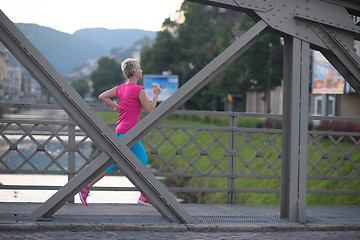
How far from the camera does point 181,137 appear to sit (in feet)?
113

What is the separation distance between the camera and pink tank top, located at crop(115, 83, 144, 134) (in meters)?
6.83

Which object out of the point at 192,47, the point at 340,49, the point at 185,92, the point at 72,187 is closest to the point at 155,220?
the point at 72,187

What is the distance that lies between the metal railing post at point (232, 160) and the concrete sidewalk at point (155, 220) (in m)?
0.71

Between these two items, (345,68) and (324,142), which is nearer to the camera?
(345,68)

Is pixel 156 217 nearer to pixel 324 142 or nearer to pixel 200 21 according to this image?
pixel 324 142

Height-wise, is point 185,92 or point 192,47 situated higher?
point 192,47

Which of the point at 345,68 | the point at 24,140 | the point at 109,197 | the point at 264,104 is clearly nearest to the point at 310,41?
the point at 345,68

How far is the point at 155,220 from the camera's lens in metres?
6.28

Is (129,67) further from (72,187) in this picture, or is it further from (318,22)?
(318,22)

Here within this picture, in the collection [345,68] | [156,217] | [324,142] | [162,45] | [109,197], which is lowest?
[109,197]

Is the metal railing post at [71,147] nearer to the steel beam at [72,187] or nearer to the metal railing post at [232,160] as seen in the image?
the steel beam at [72,187]

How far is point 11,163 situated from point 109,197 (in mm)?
5669

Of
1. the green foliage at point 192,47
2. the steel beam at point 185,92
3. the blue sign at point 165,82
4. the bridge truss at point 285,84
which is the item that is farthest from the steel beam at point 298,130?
the green foliage at point 192,47

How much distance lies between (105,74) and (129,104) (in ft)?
537
